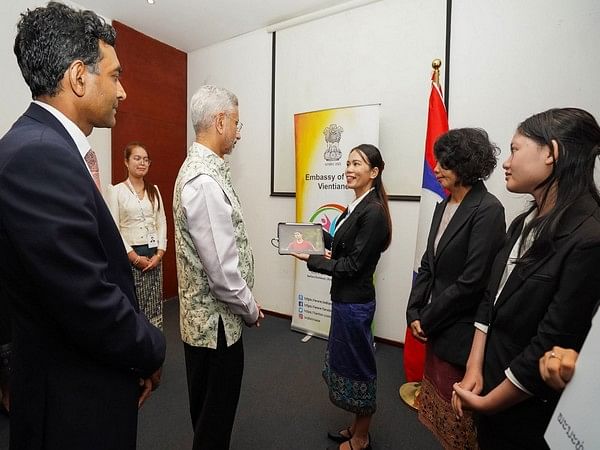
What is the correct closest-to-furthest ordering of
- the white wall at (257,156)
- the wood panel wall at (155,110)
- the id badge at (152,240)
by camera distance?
the id badge at (152,240) < the wood panel wall at (155,110) < the white wall at (257,156)

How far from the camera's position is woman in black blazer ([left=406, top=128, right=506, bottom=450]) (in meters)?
1.30

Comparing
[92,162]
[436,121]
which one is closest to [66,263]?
[92,162]

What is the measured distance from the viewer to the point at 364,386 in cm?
168

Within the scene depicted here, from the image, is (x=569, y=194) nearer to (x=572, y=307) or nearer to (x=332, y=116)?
(x=572, y=307)

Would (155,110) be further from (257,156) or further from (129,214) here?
(129,214)

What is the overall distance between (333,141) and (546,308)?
236 centimetres

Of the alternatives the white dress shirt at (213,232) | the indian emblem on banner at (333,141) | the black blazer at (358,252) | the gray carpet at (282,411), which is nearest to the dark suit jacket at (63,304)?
the white dress shirt at (213,232)

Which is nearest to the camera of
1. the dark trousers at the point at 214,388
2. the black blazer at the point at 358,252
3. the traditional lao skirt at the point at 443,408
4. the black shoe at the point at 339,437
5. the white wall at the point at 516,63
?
the traditional lao skirt at the point at 443,408

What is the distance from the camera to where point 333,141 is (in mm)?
3018

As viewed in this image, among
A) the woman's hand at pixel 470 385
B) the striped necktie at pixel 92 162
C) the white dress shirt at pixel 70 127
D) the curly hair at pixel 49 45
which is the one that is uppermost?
the curly hair at pixel 49 45

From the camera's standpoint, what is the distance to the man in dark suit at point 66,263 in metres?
0.67

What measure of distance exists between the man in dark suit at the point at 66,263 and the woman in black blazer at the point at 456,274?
1.06 metres

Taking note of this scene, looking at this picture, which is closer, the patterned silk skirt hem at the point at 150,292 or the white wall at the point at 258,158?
the patterned silk skirt hem at the point at 150,292

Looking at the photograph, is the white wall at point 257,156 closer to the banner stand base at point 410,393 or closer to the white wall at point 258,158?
the white wall at point 258,158
